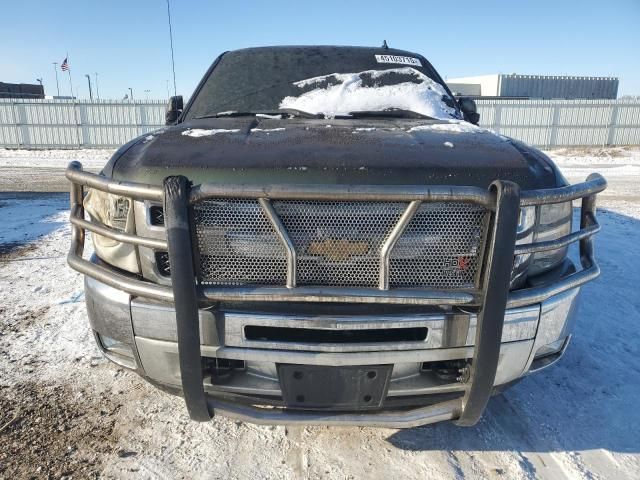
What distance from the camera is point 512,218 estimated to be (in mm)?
1659

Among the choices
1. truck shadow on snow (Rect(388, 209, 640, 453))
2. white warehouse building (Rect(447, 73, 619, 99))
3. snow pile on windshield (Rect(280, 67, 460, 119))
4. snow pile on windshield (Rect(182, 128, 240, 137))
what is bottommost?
truck shadow on snow (Rect(388, 209, 640, 453))

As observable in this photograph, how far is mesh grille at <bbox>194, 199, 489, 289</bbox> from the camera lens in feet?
5.64

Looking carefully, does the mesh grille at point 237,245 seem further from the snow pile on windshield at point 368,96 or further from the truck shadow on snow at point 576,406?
the snow pile on windshield at point 368,96

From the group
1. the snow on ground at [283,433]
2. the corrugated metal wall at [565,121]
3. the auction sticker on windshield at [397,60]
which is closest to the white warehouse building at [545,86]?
the corrugated metal wall at [565,121]

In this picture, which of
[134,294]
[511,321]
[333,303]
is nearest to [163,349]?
[134,294]

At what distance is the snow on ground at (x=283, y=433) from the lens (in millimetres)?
2121

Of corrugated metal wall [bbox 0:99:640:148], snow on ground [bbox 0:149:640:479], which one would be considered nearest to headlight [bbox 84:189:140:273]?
snow on ground [bbox 0:149:640:479]

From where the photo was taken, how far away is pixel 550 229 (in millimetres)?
2008

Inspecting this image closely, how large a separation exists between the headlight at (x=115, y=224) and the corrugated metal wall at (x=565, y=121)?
67.5ft

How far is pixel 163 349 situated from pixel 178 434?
0.79 metres

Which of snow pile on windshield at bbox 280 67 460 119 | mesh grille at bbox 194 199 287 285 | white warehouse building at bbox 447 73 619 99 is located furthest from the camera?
white warehouse building at bbox 447 73 619 99

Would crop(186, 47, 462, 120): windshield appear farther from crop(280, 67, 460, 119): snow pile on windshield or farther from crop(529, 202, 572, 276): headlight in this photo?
crop(529, 202, 572, 276): headlight

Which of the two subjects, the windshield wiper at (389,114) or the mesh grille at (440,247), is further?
the windshield wiper at (389,114)

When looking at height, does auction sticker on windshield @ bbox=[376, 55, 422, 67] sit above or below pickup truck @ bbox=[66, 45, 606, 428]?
above
